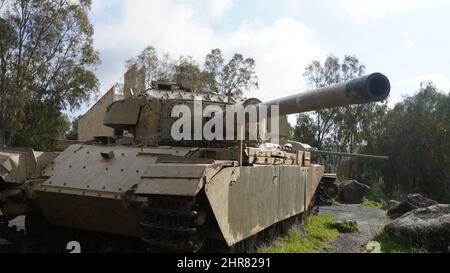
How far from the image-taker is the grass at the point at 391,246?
8.43m

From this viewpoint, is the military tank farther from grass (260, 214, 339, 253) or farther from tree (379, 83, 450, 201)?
tree (379, 83, 450, 201)

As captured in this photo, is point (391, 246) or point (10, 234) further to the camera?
point (391, 246)

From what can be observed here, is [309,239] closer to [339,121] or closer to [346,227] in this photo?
[346,227]

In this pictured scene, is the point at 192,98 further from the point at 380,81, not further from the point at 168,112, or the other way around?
the point at 380,81

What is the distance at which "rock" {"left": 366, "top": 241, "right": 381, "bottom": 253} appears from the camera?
8414 millimetres

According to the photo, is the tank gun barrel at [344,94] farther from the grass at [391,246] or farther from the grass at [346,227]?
the grass at [346,227]

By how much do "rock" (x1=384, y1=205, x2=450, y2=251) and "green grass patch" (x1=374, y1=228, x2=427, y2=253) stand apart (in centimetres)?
8

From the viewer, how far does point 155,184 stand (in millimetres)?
5383

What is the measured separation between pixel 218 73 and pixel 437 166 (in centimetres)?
1644

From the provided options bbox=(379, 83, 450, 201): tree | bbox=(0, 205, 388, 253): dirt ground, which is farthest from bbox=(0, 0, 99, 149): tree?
bbox=(379, 83, 450, 201): tree

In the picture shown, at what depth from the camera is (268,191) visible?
304 inches

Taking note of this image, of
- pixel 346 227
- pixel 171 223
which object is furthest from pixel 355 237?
pixel 171 223

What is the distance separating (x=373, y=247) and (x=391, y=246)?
42 cm

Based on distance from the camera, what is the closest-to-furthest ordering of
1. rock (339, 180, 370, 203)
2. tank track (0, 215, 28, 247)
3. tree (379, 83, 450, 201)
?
tank track (0, 215, 28, 247)
rock (339, 180, 370, 203)
tree (379, 83, 450, 201)
